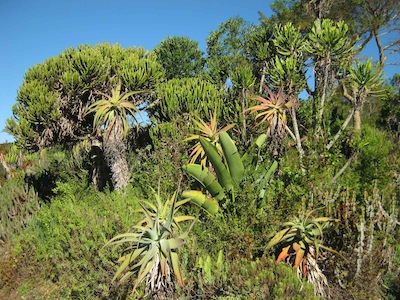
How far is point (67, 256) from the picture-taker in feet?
18.6

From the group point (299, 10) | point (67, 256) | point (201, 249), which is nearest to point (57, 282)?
point (67, 256)

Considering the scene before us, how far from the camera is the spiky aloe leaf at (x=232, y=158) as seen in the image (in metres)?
6.25

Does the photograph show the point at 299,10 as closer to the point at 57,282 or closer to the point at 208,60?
the point at 208,60

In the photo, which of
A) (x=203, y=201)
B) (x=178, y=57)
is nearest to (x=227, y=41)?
(x=178, y=57)

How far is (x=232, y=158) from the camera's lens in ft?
20.5

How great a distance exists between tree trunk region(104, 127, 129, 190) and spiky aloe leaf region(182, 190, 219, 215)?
147 inches

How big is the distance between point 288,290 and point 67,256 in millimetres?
3687

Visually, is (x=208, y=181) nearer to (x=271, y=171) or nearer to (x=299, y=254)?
(x=271, y=171)

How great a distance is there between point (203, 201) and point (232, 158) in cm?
95

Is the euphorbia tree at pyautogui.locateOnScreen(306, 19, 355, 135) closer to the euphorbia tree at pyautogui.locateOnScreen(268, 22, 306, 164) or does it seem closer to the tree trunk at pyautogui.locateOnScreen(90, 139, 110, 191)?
the euphorbia tree at pyautogui.locateOnScreen(268, 22, 306, 164)

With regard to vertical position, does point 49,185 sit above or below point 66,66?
below

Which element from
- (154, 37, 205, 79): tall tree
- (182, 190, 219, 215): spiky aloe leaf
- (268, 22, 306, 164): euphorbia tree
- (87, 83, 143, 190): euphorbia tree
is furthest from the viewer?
(154, 37, 205, 79): tall tree

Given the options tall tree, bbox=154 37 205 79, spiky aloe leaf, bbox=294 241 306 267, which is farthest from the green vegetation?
tall tree, bbox=154 37 205 79

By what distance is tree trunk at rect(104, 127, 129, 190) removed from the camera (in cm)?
913
